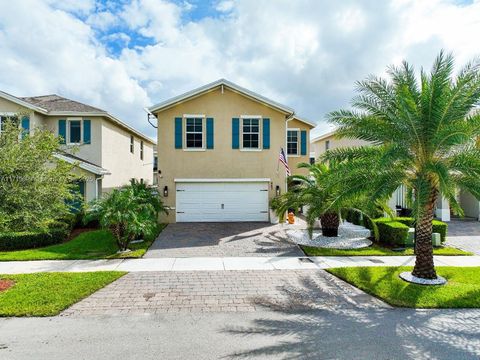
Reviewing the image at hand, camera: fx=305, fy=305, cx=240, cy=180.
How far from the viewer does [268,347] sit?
15.8ft

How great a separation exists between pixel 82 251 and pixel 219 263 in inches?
210

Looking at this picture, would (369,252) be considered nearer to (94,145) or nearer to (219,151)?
(219,151)

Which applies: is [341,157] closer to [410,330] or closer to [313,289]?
[313,289]

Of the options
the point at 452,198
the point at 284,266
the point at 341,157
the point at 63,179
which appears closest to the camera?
the point at 452,198

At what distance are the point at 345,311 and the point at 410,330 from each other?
1196mm

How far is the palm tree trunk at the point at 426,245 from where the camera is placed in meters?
7.97

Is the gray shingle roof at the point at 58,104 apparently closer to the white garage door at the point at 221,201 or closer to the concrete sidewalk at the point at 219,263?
the white garage door at the point at 221,201

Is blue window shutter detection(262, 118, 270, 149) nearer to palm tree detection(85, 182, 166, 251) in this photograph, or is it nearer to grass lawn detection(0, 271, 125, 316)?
palm tree detection(85, 182, 166, 251)

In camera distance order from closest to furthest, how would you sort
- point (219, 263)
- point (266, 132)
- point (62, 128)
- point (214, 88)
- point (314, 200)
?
point (219, 263), point (314, 200), point (214, 88), point (266, 132), point (62, 128)

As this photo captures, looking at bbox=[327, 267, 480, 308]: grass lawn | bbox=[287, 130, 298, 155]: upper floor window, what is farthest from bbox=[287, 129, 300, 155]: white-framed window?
bbox=[327, 267, 480, 308]: grass lawn

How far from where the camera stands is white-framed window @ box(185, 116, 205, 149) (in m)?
17.3

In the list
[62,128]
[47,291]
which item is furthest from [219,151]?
[47,291]

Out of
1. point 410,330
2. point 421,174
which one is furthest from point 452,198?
point 410,330

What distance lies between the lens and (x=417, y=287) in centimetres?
753
